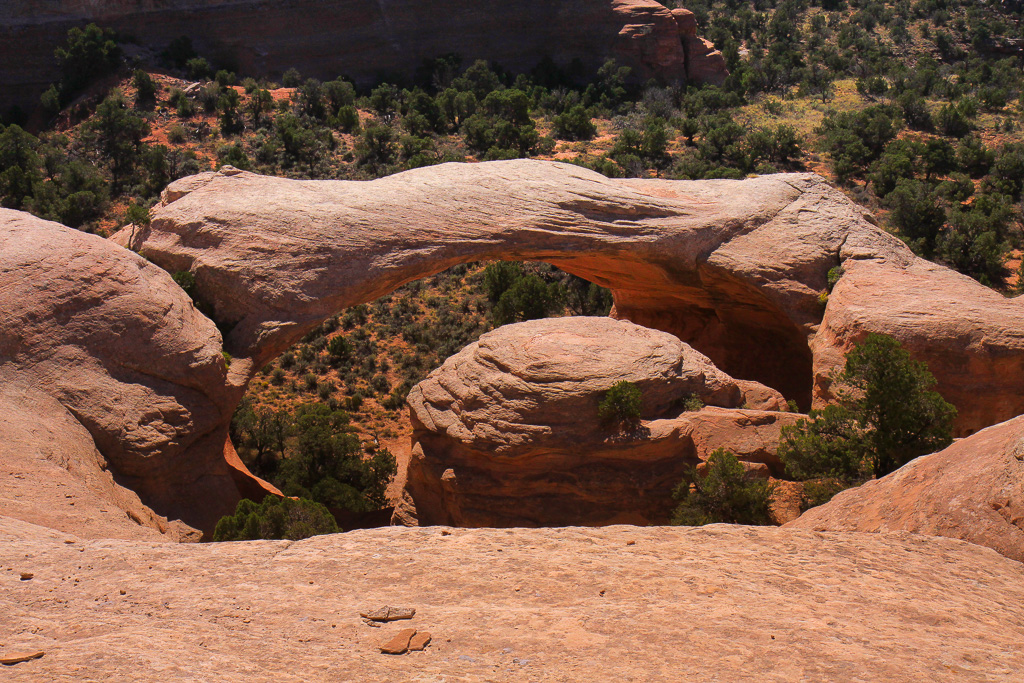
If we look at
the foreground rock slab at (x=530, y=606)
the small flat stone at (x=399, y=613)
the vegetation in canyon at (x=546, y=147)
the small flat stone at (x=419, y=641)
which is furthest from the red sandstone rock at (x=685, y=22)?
the small flat stone at (x=419, y=641)

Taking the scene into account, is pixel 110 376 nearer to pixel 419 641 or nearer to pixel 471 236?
pixel 471 236

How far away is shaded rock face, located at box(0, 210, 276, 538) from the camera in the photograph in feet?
46.2

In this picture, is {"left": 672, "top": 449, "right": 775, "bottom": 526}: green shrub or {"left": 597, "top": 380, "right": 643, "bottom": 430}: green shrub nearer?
{"left": 672, "top": 449, "right": 775, "bottom": 526}: green shrub

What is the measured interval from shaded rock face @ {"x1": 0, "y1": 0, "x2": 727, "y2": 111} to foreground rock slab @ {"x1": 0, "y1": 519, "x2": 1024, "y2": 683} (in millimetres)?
52932

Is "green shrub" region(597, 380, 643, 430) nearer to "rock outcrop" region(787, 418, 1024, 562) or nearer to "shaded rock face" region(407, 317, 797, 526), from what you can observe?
"shaded rock face" region(407, 317, 797, 526)

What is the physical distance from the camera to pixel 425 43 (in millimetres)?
60125

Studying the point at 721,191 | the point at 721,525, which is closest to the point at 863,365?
the point at 721,525

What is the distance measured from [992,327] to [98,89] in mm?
51755

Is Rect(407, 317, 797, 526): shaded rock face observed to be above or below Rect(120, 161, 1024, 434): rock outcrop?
below

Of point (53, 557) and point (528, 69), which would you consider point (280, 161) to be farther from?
point (53, 557)

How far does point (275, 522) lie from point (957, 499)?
33.0ft

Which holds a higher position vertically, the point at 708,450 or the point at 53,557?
the point at 53,557

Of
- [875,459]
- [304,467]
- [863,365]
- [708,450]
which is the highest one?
[863,365]

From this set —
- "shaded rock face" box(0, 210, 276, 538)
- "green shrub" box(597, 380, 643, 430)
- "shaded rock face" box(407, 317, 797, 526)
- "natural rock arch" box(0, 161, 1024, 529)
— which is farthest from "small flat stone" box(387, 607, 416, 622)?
"green shrub" box(597, 380, 643, 430)
